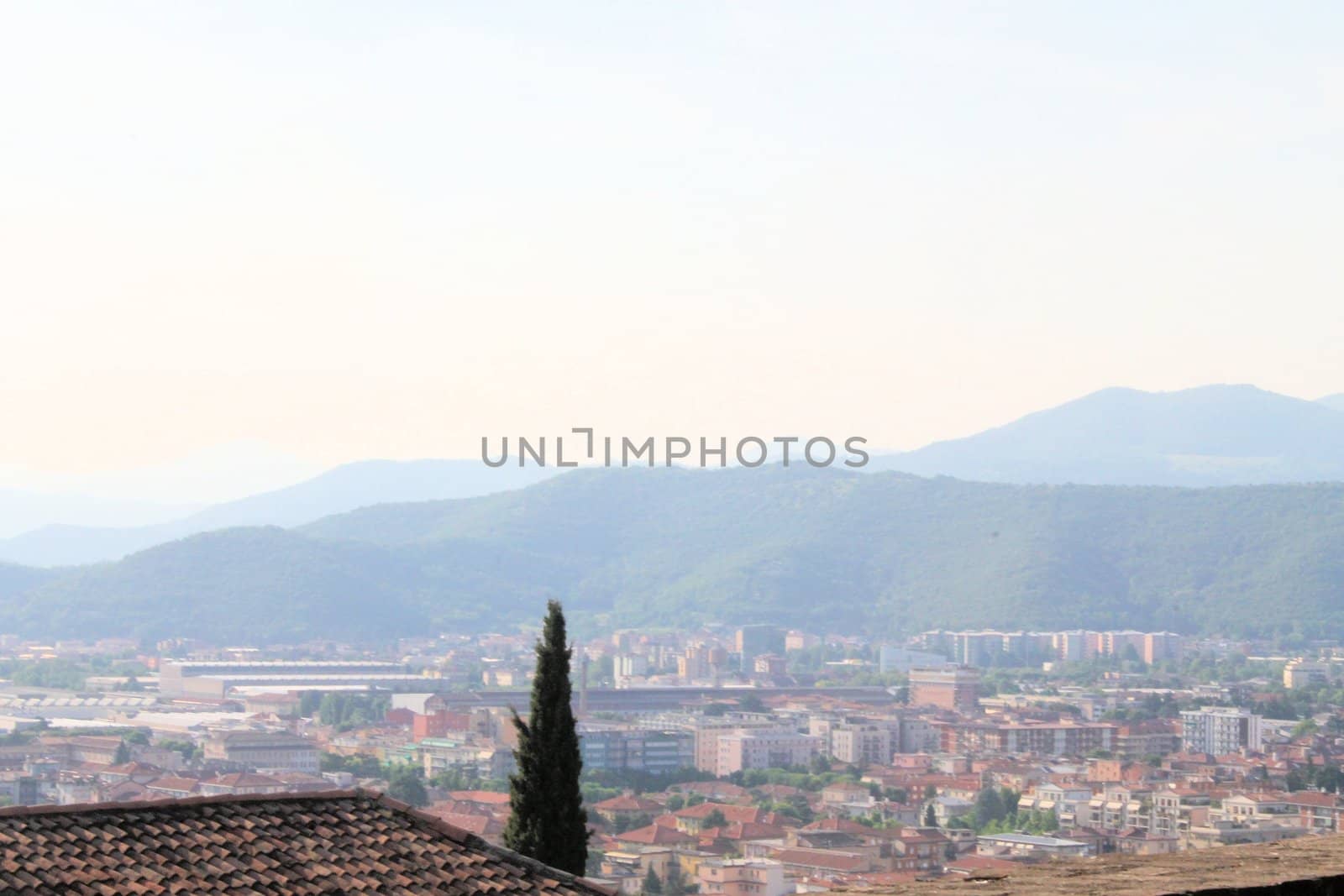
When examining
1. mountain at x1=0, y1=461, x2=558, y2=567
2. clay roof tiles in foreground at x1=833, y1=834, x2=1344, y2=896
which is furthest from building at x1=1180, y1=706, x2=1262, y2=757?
mountain at x1=0, y1=461, x2=558, y2=567

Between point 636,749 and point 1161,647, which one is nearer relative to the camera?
point 636,749

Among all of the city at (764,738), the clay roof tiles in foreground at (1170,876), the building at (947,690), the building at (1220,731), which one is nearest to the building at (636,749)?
the city at (764,738)

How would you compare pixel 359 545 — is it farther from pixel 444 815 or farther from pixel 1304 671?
pixel 444 815

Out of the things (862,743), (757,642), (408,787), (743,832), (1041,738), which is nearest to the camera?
(743,832)

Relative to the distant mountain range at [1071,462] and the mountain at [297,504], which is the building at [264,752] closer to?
the mountain at [297,504]

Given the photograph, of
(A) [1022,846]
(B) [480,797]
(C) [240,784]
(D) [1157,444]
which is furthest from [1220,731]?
(D) [1157,444]

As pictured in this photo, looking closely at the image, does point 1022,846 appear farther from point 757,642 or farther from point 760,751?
point 757,642
